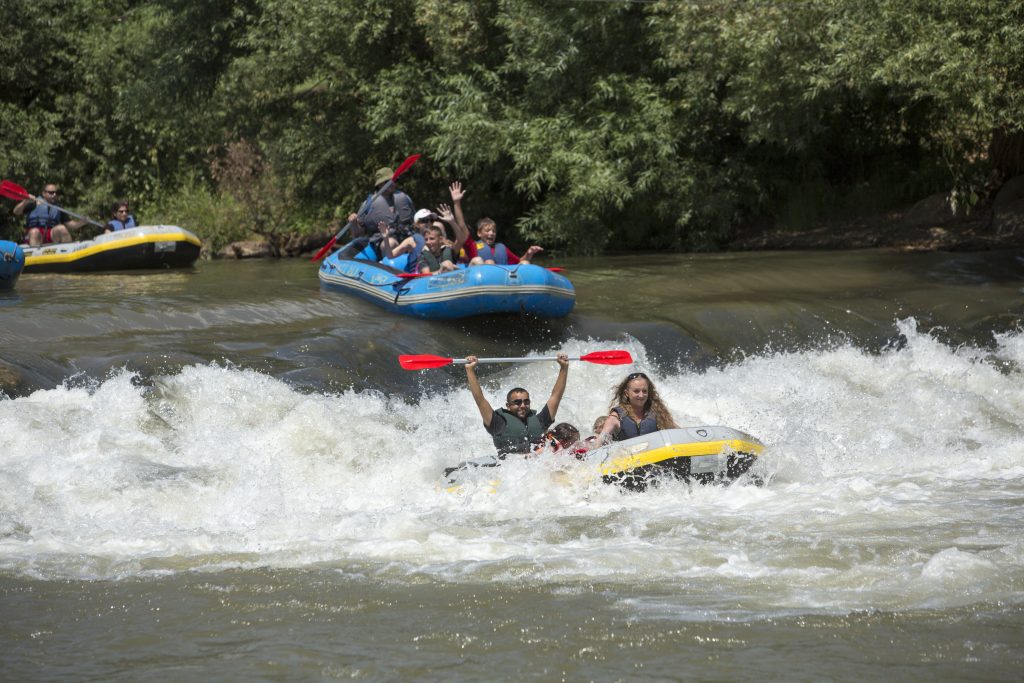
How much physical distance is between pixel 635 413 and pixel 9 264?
753 cm

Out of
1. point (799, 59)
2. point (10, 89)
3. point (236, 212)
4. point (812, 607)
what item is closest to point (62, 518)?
point (812, 607)

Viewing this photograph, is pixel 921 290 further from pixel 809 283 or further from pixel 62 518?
pixel 62 518

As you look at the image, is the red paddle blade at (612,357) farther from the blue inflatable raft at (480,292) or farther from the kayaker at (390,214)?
the kayaker at (390,214)

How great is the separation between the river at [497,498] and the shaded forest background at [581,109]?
9.62 feet

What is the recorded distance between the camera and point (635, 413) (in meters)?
7.77

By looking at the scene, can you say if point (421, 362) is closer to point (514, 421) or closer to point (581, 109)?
point (514, 421)

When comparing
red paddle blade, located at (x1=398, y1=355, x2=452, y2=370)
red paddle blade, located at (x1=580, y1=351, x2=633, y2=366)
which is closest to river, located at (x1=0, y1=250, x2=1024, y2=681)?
red paddle blade, located at (x1=398, y1=355, x2=452, y2=370)

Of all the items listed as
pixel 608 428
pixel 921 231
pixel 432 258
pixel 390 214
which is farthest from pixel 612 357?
pixel 921 231

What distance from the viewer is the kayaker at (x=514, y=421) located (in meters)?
7.64

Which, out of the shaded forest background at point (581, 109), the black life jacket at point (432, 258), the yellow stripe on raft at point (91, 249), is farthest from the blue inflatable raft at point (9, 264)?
the shaded forest background at point (581, 109)

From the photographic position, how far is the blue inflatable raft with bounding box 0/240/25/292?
1249cm

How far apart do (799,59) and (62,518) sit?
1162cm

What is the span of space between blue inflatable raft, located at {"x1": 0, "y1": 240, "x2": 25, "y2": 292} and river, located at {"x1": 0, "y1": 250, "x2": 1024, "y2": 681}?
1.51 feet

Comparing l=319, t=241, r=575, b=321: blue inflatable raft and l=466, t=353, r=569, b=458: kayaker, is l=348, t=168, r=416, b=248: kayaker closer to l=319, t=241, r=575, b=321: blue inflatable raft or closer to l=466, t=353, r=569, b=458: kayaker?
l=319, t=241, r=575, b=321: blue inflatable raft
